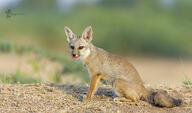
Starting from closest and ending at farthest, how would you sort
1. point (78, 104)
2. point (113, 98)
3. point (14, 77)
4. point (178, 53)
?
point (78, 104) < point (113, 98) < point (14, 77) < point (178, 53)

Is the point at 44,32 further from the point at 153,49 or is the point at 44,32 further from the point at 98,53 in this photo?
the point at 98,53

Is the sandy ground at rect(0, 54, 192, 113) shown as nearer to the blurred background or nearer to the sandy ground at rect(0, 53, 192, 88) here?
the sandy ground at rect(0, 53, 192, 88)

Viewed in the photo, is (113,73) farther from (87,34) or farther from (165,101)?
(165,101)

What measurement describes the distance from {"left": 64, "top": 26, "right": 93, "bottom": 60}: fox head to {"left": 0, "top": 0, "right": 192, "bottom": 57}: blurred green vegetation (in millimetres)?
19100

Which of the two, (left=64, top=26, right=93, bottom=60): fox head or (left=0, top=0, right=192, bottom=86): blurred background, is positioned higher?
(left=0, top=0, right=192, bottom=86): blurred background

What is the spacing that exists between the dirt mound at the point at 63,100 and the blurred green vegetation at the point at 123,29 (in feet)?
62.2

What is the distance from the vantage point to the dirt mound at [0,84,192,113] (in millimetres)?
6348

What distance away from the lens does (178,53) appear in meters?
27.3

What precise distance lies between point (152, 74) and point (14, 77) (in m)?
11.9

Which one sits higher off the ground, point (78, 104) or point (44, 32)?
point (44, 32)

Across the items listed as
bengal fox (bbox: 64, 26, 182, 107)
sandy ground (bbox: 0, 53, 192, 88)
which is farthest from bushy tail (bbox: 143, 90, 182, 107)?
sandy ground (bbox: 0, 53, 192, 88)

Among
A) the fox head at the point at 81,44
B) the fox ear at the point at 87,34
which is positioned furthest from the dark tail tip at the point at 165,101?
the fox ear at the point at 87,34

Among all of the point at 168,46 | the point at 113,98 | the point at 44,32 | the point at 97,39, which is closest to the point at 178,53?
the point at 168,46

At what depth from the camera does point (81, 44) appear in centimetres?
718
